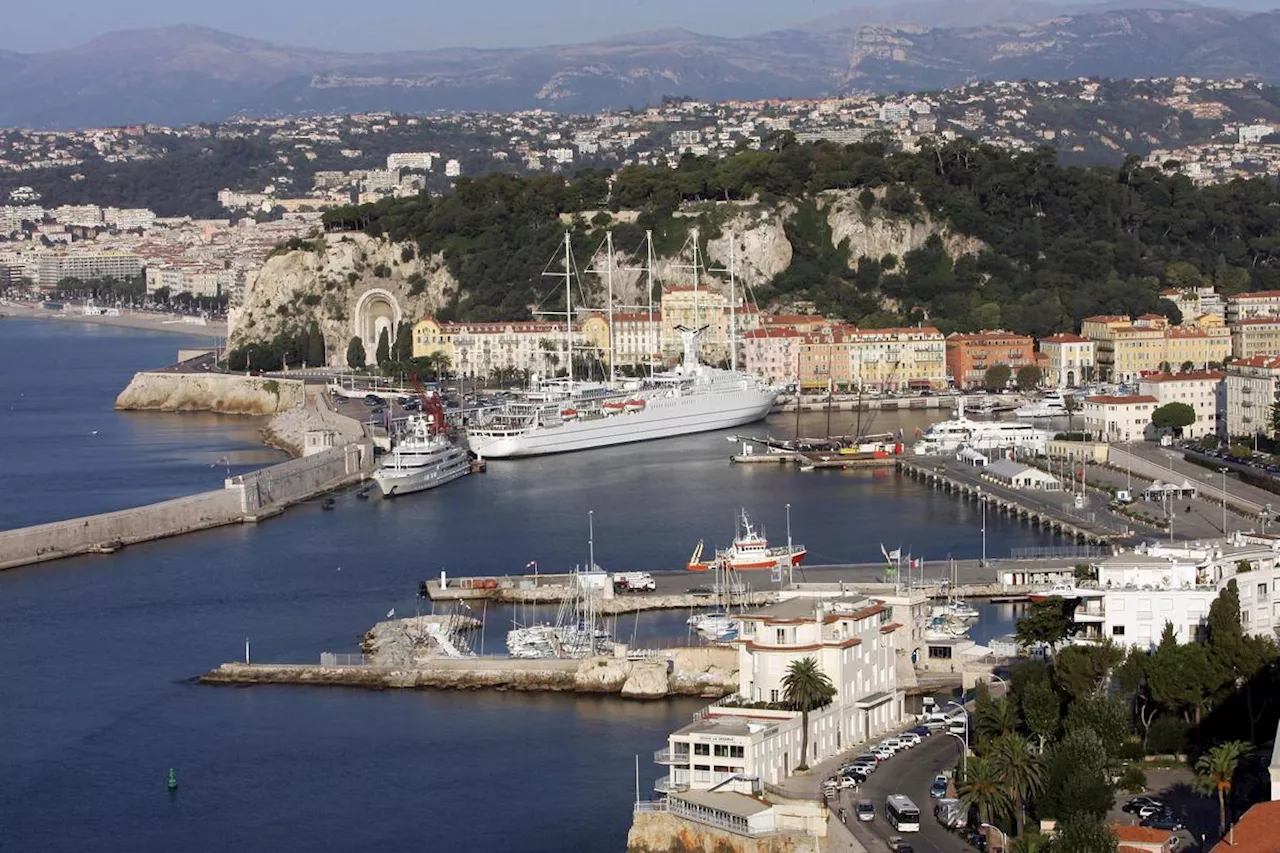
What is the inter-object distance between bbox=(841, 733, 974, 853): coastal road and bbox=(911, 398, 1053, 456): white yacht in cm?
1930

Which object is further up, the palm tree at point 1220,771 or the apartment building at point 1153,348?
the apartment building at point 1153,348

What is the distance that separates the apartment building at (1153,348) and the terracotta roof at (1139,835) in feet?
104

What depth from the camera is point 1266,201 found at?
180ft

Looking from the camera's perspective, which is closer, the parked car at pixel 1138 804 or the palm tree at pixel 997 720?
the parked car at pixel 1138 804

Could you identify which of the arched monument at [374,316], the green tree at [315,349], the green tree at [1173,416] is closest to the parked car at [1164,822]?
the green tree at [1173,416]

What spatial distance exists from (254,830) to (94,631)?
6.75 m

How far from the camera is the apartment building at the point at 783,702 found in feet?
44.2

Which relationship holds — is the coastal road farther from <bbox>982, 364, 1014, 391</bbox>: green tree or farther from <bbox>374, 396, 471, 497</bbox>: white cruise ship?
<bbox>982, 364, 1014, 391</bbox>: green tree

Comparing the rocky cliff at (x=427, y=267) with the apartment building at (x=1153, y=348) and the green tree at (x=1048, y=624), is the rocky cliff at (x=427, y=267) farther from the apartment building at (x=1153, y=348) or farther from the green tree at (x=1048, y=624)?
the green tree at (x=1048, y=624)

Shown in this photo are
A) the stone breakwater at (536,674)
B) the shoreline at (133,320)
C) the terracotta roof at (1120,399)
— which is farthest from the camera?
the shoreline at (133,320)

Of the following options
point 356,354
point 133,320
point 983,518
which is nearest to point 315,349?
point 356,354

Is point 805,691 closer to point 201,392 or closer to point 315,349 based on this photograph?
point 201,392

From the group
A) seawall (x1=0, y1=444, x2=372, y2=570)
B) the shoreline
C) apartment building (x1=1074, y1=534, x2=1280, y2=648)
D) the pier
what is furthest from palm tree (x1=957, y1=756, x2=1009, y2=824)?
the shoreline

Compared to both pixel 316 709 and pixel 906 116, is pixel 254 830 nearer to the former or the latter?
pixel 316 709
